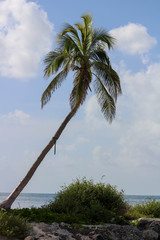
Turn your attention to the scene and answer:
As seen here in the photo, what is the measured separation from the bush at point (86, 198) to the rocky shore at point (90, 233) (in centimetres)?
323

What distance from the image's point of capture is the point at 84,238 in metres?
8.77

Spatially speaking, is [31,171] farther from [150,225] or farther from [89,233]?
[89,233]

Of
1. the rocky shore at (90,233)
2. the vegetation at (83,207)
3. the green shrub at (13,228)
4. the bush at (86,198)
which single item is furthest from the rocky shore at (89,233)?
the bush at (86,198)

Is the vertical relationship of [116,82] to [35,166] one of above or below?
above

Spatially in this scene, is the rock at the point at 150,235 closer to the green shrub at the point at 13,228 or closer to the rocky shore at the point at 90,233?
the rocky shore at the point at 90,233

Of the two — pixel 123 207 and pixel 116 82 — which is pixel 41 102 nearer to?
pixel 116 82

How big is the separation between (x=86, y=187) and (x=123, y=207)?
2076 mm

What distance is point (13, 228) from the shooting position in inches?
335

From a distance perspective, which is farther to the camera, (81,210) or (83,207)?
(83,207)

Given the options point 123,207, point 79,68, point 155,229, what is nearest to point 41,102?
point 79,68

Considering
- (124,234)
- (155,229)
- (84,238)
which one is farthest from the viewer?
(155,229)

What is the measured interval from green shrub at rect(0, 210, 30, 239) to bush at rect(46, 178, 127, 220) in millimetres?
4893

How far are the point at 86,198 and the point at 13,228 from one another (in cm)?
702

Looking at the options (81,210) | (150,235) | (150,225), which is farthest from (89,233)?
(81,210)
